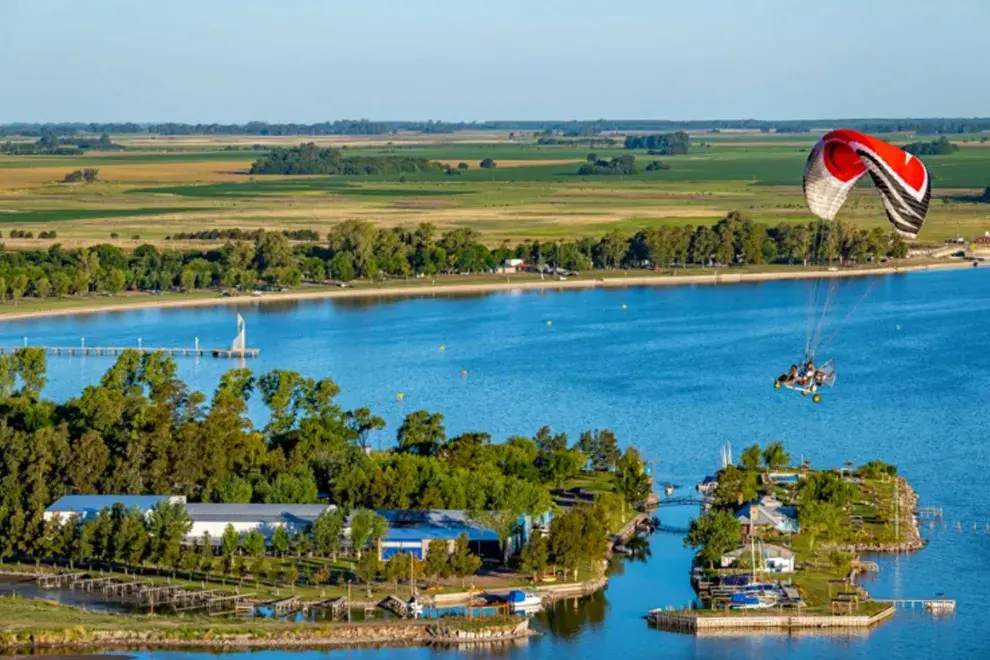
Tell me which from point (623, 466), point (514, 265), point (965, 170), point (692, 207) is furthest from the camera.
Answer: point (965, 170)

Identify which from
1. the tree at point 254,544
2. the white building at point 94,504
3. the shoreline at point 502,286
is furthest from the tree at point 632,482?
the shoreline at point 502,286

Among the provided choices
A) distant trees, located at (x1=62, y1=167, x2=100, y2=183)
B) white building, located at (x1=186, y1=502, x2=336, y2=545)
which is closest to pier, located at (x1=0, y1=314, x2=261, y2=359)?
white building, located at (x1=186, y1=502, x2=336, y2=545)

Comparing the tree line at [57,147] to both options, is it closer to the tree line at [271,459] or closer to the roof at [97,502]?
the tree line at [271,459]

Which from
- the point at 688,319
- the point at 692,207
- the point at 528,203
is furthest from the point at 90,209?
the point at 688,319

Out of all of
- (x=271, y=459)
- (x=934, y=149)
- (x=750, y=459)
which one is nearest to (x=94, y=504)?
(x=271, y=459)

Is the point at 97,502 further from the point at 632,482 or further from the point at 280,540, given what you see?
the point at 632,482

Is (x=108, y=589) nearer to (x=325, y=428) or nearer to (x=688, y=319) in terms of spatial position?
(x=325, y=428)

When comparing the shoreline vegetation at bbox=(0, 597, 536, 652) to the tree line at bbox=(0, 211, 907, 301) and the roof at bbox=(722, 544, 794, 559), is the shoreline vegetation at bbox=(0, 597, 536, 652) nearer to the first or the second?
the roof at bbox=(722, 544, 794, 559)
